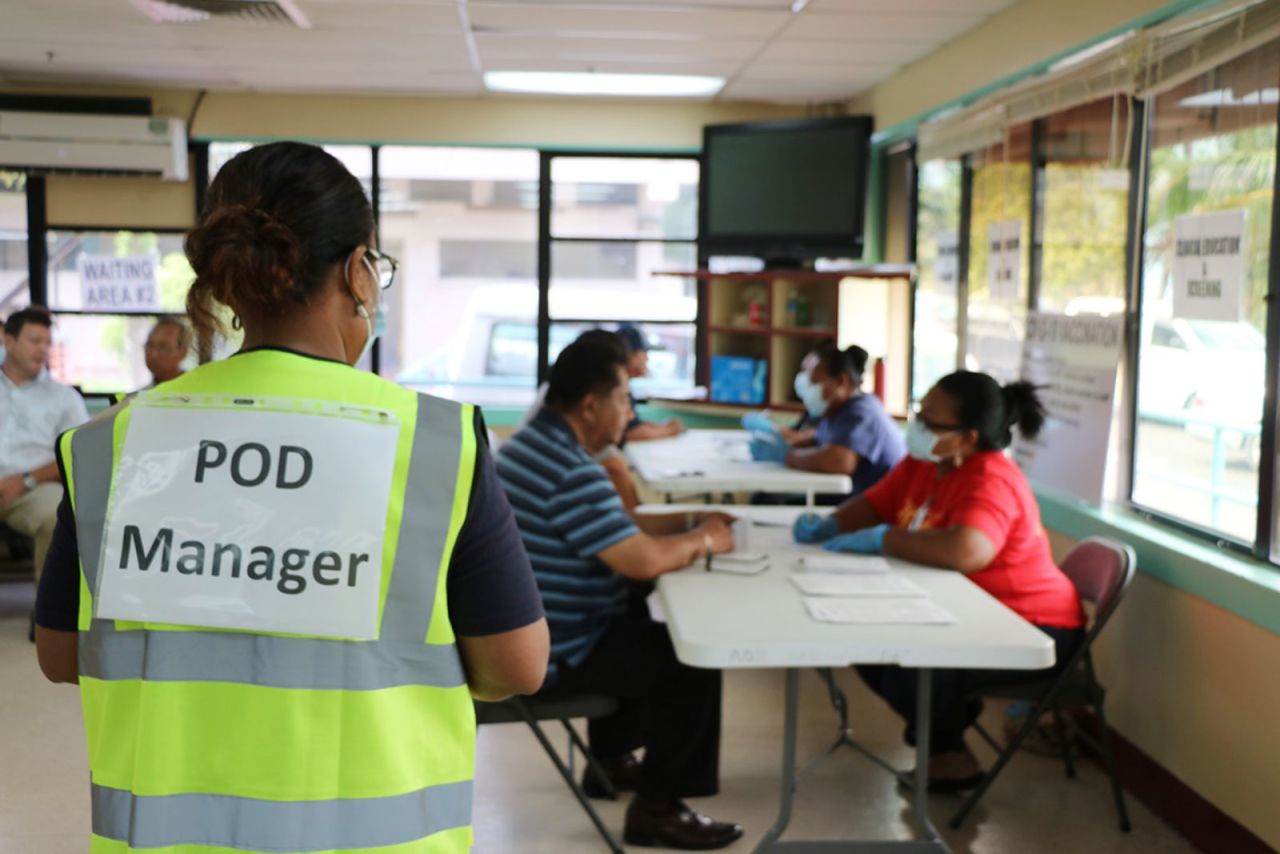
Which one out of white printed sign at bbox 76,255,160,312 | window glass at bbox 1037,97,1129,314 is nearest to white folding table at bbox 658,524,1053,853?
window glass at bbox 1037,97,1129,314

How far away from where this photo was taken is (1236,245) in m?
3.59

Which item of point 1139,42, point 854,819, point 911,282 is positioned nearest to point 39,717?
point 854,819

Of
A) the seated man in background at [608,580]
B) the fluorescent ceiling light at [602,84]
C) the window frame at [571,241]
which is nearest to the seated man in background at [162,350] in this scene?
the fluorescent ceiling light at [602,84]

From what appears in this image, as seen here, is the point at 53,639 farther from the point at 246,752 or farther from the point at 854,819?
the point at 854,819

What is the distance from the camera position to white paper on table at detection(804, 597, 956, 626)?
280cm

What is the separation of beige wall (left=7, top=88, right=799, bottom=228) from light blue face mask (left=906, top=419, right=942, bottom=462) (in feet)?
14.3

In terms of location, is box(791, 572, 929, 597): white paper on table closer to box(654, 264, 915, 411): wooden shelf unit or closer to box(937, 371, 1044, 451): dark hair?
box(937, 371, 1044, 451): dark hair

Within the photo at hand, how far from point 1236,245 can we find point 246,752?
124 inches

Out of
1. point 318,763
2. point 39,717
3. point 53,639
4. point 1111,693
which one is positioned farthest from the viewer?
point 39,717

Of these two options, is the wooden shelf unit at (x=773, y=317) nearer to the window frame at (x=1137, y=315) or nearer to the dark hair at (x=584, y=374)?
the window frame at (x=1137, y=315)

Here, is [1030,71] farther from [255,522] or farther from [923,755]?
[255,522]

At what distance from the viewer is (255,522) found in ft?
4.03

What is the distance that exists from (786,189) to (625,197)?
1.23 m

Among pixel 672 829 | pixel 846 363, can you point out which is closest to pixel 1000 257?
pixel 846 363
